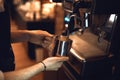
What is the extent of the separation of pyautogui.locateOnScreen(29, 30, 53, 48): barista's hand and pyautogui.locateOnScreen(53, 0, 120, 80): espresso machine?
0.15 meters

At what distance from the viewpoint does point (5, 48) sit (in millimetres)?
1104

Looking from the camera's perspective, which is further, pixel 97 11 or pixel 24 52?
pixel 24 52

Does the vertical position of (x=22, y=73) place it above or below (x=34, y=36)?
below

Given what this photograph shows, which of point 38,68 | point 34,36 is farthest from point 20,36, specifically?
point 38,68

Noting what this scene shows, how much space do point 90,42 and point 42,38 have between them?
301 millimetres

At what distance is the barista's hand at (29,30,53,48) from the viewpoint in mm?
1109

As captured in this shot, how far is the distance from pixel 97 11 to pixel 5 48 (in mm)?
588

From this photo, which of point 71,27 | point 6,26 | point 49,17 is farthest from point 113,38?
point 49,17

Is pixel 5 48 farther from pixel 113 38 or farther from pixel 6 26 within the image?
pixel 113 38

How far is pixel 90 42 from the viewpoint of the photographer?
1151mm

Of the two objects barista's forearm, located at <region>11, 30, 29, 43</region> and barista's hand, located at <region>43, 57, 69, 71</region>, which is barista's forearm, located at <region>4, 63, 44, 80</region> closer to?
barista's hand, located at <region>43, 57, 69, 71</region>

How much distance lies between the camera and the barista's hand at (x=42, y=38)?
1109 mm

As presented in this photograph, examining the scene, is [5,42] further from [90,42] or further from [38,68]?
[90,42]

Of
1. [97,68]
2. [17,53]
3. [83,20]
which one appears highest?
[83,20]
